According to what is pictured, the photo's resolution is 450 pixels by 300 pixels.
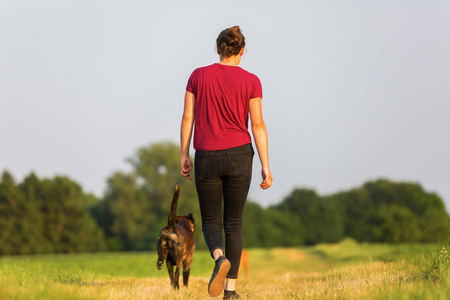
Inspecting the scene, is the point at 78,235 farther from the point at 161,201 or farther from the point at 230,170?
the point at 230,170

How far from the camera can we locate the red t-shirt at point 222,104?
5.41 meters

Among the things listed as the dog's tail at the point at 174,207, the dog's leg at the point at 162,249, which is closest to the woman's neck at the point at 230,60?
the dog's tail at the point at 174,207

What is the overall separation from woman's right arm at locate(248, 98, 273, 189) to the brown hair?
0.64 meters

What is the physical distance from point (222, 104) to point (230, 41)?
754 mm

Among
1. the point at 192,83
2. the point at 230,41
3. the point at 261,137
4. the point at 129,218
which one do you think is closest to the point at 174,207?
the point at 261,137

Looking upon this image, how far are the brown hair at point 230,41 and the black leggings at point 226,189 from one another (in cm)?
115

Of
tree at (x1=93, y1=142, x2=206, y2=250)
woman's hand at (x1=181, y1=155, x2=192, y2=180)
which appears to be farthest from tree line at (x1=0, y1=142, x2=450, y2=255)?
woman's hand at (x1=181, y1=155, x2=192, y2=180)

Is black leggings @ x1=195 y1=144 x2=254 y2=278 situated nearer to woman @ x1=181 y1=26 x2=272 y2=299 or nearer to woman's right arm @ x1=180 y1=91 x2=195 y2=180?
woman @ x1=181 y1=26 x2=272 y2=299

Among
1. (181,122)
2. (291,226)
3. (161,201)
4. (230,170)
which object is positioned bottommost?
(291,226)

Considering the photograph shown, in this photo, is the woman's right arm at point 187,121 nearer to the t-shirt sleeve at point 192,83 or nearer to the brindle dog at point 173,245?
the t-shirt sleeve at point 192,83

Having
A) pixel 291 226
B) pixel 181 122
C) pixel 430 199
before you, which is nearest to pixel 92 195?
pixel 291 226

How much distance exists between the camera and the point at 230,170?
5375 mm

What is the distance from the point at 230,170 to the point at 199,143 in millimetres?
489

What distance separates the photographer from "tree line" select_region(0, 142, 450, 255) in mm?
47812
